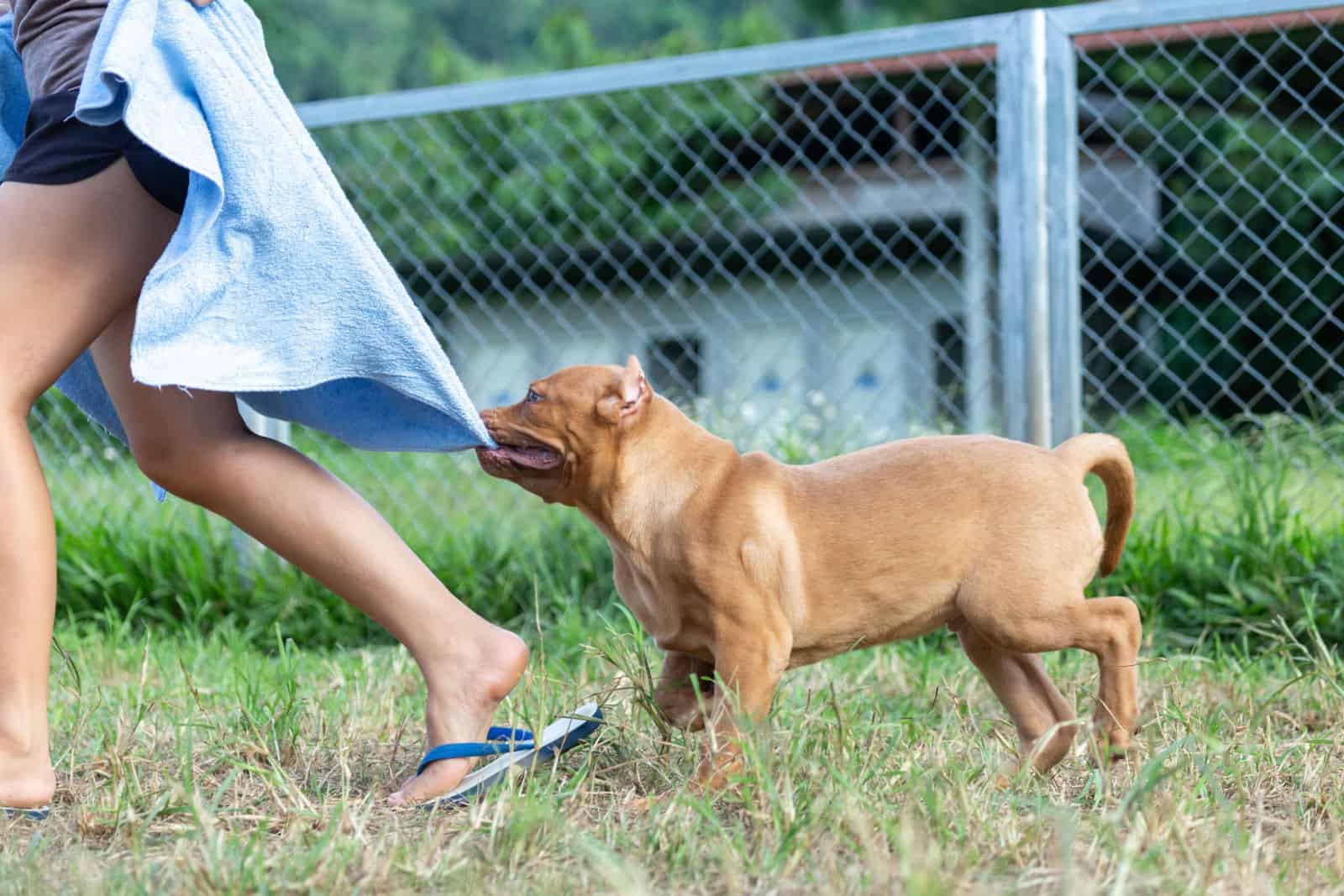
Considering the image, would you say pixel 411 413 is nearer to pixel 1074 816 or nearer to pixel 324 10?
pixel 1074 816

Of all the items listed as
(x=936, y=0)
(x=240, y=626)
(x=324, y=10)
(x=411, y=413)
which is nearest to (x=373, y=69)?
(x=324, y=10)

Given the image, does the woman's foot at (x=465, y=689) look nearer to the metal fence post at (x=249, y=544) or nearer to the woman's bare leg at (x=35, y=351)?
the woman's bare leg at (x=35, y=351)

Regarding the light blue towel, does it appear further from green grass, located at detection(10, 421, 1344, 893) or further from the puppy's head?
green grass, located at detection(10, 421, 1344, 893)

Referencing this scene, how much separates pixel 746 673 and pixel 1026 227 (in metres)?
1.89

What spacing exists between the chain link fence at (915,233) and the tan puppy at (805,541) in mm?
1343

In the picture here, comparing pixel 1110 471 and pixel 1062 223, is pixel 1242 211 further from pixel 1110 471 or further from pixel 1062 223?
pixel 1110 471

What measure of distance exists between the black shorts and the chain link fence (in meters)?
2.18

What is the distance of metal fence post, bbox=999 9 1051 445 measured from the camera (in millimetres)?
3592

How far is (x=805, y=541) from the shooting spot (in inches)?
90.0

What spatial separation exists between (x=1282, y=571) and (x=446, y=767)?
2341 millimetres

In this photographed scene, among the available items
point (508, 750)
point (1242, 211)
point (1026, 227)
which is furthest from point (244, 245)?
point (1242, 211)

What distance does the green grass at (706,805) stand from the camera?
64.0 inches

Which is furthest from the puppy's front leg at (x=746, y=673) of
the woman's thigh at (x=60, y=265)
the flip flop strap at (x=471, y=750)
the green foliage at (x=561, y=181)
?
the green foliage at (x=561, y=181)

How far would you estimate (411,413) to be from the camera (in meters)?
2.32
